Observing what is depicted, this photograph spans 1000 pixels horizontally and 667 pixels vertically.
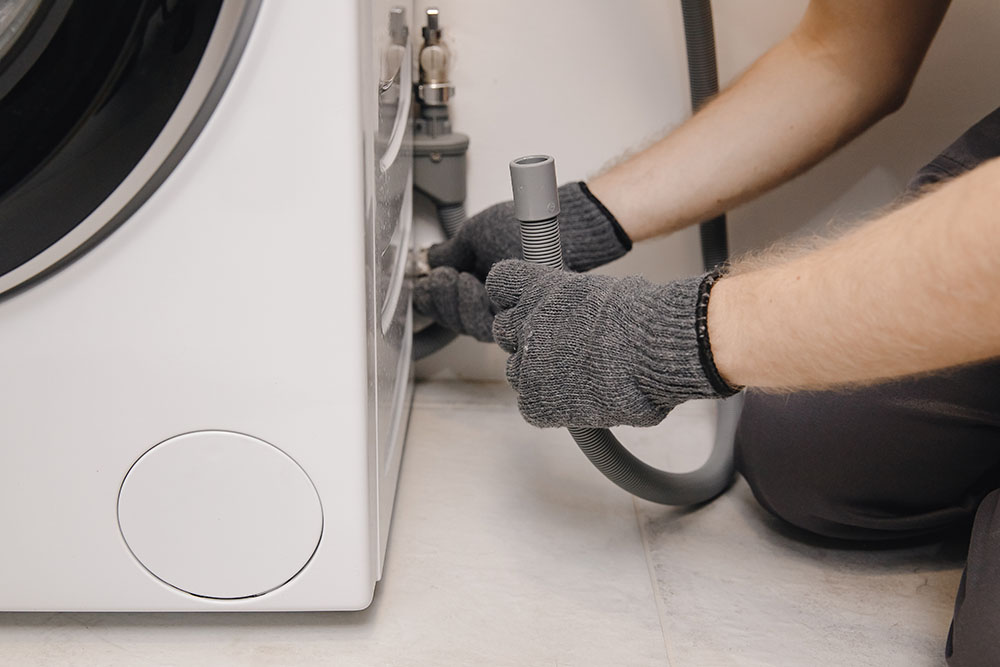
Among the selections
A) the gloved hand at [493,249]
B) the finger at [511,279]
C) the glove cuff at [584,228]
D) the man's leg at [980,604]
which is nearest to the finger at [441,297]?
the gloved hand at [493,249]

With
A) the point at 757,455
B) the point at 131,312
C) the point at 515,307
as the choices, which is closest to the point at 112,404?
the point at 131,312

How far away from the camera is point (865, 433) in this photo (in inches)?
32.9

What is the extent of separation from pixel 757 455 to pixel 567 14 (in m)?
0.55

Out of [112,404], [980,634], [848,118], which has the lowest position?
[980,634]

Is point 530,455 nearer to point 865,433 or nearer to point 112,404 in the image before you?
point 865,433

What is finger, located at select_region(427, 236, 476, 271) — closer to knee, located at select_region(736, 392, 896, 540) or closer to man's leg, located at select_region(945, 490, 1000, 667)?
knee, located at select_region(736, 392, 896, 540)

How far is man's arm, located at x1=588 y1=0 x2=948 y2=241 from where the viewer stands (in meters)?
0.85

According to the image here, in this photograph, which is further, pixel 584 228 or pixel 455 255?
pixel 455 255

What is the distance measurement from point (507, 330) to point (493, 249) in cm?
25

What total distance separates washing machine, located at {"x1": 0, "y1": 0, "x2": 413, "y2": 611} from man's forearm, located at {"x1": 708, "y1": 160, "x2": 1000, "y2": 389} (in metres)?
0.26

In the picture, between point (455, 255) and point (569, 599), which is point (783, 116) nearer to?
point (455, 255)

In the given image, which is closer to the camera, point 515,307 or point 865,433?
point 515,307

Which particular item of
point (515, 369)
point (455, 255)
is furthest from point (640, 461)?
point (455, 255)

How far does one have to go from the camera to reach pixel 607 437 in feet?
2.54
